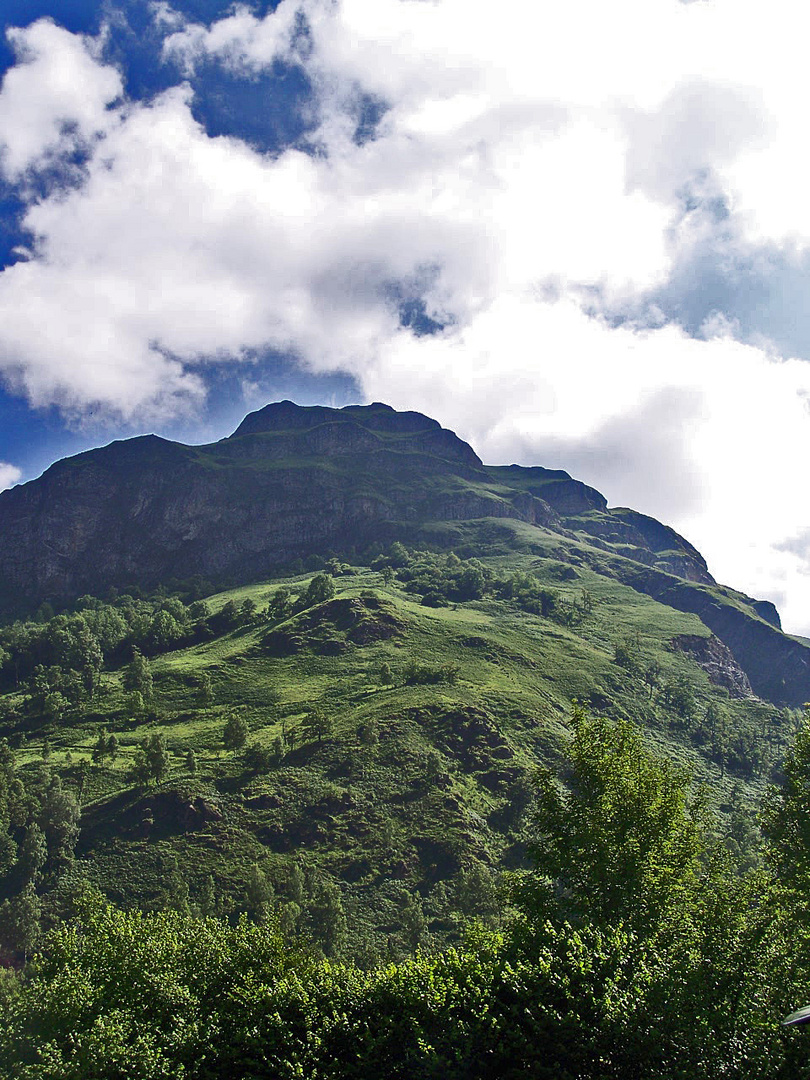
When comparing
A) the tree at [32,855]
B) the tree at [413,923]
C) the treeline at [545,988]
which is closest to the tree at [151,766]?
the tree at [32,855]

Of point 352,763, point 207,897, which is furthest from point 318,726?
point 207,897

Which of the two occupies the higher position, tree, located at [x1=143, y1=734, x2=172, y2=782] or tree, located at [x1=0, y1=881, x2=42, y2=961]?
tree, located at [x1=143, y1=734, x2=172, y2=782]

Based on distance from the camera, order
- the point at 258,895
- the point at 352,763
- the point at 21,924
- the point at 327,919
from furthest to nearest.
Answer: the point at 352,763 < the point at 258,895 < the point at 327,919 < the point at 21,924

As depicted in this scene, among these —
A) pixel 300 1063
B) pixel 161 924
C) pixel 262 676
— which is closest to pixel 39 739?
pixel 262 676

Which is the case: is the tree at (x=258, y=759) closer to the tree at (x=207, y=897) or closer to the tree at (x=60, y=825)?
the tree at (x=207, y=897)

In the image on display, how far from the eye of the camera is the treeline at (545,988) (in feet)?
59.1

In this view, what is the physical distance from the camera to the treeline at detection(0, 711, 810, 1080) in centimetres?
1800

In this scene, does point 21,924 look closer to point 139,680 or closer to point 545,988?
point 139,680

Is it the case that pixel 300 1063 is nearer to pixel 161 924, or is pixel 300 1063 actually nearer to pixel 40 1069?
pixel 40 1069

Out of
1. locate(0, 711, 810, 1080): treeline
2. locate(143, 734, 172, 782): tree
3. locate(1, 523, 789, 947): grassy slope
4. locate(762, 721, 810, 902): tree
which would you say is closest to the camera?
locate(0, 711, 810, 1080): treeline

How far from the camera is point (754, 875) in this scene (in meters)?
30.9

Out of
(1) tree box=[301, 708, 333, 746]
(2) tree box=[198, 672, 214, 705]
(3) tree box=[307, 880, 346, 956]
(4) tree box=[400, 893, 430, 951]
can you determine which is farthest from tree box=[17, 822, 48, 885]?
(2) tree box=[198, 672, 214, 705]

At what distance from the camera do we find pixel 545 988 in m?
20.0

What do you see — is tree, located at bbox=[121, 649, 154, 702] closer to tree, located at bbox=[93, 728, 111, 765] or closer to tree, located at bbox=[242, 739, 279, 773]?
tree, located at bbox=[93, 728, 111, 765]
